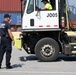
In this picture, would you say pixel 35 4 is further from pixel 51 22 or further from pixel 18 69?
pixel 18 69

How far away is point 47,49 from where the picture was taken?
11.9 m

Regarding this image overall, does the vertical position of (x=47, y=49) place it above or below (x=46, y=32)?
below

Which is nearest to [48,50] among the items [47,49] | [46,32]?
[47,49]

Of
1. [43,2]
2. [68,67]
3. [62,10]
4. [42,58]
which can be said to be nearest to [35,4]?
[43,2]

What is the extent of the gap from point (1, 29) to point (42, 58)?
2.38 meters

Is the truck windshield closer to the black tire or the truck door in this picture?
the truck door

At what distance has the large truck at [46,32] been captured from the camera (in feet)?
38.9

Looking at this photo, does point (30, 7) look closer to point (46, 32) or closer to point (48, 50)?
point (46, 32)

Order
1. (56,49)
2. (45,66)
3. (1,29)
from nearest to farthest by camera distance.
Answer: (1,29) → (45,66) → (56,49)

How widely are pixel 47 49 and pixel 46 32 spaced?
630mm

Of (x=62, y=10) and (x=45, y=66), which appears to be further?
(x=62, y=10)

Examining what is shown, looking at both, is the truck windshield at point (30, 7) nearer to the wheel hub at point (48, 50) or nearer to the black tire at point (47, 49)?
the black tire at point (47, 49)

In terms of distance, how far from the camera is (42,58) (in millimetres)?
11938

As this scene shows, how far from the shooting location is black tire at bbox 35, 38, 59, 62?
468 inches
